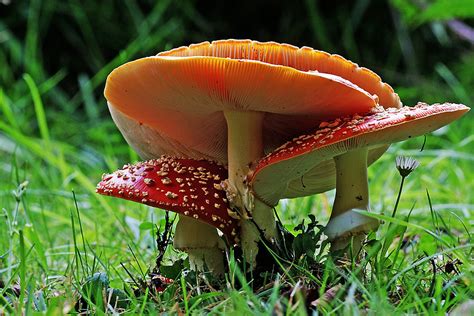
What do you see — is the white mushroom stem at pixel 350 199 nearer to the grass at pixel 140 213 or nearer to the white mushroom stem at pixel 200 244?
the grass at pixel 140 213

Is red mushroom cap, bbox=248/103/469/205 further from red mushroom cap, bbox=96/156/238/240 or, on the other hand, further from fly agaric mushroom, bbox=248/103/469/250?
red mushroom cap, bbox=96/156/238/240

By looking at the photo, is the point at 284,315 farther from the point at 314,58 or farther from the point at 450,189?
→ the point at 450,189

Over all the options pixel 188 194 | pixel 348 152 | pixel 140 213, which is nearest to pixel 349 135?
pixel 348 152

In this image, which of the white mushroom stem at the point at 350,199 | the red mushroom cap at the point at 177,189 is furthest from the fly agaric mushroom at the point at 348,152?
the red mushroom cap at the point at 177,189

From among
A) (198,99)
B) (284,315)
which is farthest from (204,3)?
(284,315)

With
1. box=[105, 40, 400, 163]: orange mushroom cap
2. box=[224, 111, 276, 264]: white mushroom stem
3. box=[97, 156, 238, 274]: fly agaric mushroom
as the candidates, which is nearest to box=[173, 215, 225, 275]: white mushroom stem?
box=[97, 156, 238, 274]: fly agaric mushroom
